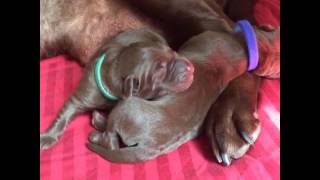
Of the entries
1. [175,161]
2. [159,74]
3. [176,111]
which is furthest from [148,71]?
[175,161]

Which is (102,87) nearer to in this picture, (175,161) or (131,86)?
(131,86)

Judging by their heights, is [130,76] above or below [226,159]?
above

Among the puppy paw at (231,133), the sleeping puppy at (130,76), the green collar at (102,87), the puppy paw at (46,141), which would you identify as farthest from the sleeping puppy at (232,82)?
the puppy paw at (46,141)

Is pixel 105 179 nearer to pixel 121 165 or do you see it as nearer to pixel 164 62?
pixel 121 165

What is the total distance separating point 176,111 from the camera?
1329 mm

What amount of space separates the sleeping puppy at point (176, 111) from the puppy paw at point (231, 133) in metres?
0.05

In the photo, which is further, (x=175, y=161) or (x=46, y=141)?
(x=46, y=141)

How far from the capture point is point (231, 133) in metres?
1.36

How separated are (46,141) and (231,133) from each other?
52 cm

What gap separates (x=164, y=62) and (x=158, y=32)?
285 millimetres

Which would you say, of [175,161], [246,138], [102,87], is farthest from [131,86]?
[246,138]

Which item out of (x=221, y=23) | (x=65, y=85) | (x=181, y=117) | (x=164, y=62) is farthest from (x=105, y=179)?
(x=221, y=23)

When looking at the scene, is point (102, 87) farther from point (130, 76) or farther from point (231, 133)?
point (231, 133)
